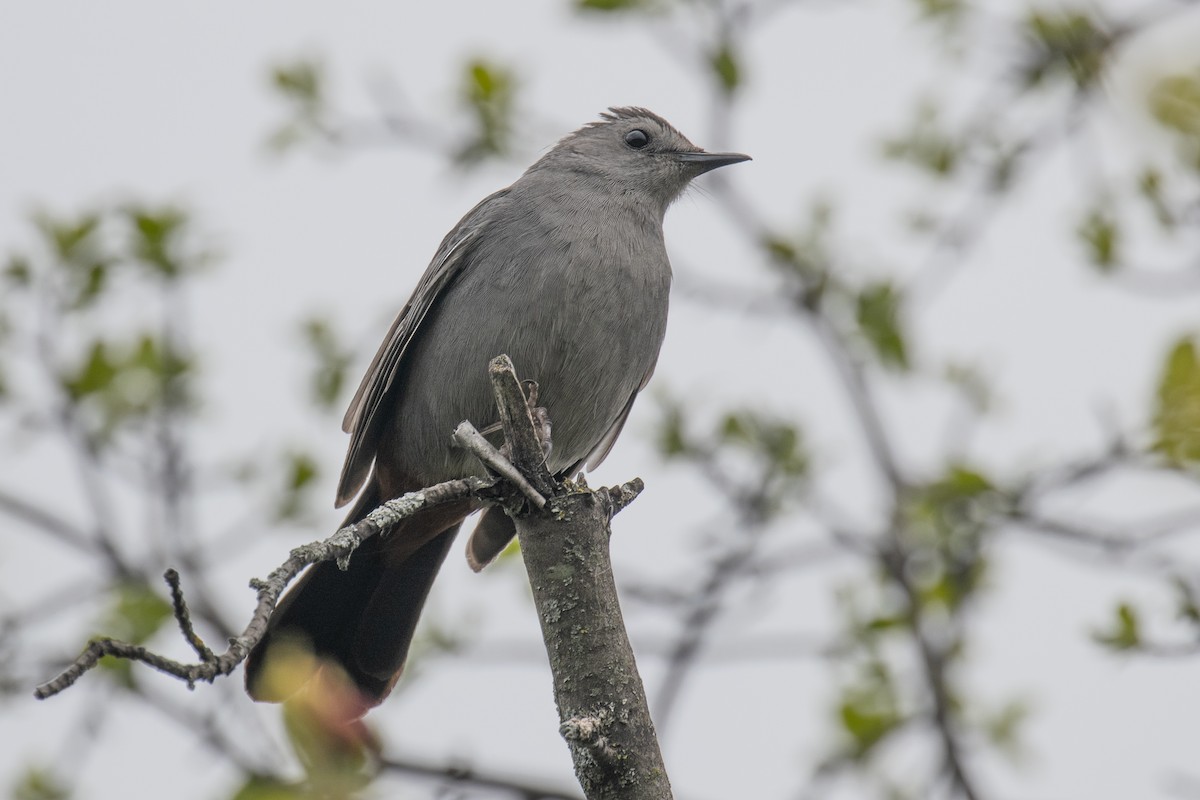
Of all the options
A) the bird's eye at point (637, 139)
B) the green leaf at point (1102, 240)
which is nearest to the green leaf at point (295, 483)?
the bird's eye at point (637, 139)

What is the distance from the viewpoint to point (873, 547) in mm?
5938

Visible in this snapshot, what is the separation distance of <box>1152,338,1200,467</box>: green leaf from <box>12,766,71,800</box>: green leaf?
5.16m

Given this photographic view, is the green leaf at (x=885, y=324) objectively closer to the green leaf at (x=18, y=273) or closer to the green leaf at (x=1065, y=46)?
the green leaf at (x=1065, y=46)

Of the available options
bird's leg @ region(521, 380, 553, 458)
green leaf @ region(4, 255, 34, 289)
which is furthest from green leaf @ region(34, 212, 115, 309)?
bird's leg @ region(521, 380, 553, 458)

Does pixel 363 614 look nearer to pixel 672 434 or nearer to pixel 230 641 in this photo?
pixel 672 434

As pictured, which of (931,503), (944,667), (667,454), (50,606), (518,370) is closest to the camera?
(518,370)

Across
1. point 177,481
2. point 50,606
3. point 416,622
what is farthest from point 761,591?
point 50,606

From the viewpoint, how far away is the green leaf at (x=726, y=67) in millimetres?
6188

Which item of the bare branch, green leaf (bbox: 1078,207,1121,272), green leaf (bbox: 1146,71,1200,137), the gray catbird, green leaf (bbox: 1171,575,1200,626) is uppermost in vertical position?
green leaf (bbox: 1078,207,1121,272)

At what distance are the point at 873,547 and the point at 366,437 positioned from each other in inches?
88.4

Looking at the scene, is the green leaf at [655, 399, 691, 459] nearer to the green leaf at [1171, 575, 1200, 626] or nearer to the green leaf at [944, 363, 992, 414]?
the green leaf at [944, 363, 992, 414]

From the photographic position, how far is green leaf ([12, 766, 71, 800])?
20.9 ft

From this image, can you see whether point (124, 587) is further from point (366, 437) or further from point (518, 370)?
point (518, 370)

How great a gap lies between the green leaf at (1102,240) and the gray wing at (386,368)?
245 centimetres
